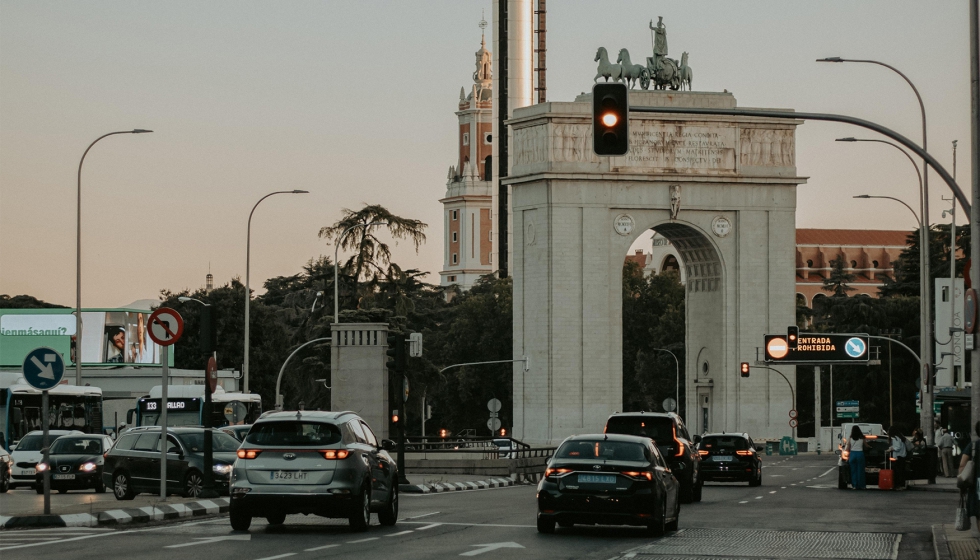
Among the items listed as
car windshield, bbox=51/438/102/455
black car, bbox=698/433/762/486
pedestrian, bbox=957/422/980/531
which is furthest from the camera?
black car, bbox=698/433/762/486

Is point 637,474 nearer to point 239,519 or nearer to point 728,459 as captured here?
point 239,519

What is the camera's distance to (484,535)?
20.7 m

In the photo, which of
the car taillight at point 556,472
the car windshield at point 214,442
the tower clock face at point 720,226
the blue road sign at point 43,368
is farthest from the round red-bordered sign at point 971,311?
the tower clock face at point 720,226

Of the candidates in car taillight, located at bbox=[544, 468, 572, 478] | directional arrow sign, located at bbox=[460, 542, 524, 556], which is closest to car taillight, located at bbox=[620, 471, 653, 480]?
car taillight, located at bbox=[544, 468, 572, 478]

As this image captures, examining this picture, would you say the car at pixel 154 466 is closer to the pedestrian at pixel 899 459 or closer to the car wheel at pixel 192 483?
the car wheel at pixel 192 483

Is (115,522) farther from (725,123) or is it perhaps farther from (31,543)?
(725,123)

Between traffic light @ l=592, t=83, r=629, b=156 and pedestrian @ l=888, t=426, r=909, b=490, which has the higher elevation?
traffic light @ l=592, t=83, r=629, b=156

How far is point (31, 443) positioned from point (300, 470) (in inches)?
825

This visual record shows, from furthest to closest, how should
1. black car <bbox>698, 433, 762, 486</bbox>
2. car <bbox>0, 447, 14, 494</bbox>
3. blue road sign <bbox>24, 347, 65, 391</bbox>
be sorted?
black car <bbox>698, 433, 762, 486</bbox>, car <bbox>0, 447, 14, 494</bbox>, blue road sign <bbox>24, 347, 65, 391</bbox>

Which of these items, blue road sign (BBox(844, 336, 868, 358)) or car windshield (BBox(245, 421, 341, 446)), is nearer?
car windshield (BBox(245, 421, 341, 446))

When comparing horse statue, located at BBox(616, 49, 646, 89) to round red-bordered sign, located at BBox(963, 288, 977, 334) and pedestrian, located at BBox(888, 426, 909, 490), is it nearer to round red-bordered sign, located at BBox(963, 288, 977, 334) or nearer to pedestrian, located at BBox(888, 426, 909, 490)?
pedestrian, located at BBox(888, 426, 909, 490)

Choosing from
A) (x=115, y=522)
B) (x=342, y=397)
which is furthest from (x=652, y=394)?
(x=115, y=522)

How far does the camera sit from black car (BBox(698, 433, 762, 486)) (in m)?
39.8

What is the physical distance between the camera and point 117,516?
2269cm
